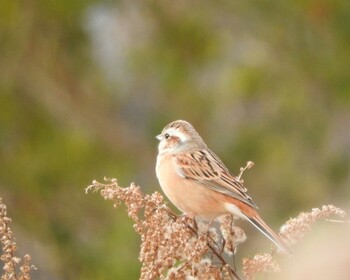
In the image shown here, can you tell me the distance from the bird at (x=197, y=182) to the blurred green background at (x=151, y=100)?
258 inches

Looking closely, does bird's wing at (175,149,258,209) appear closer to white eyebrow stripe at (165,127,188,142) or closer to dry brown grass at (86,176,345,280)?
white eyebrow stripe at (165,127,188,142)

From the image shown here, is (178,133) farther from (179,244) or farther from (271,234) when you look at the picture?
(179,244)

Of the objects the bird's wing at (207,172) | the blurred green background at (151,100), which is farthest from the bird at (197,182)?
the blurred green background at (151,100)

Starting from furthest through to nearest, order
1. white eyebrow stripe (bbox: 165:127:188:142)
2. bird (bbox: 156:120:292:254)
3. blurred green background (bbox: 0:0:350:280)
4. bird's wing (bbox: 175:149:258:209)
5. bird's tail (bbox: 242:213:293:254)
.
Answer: blurred green background (bbox: 0:0:350:280) < white eyebrow stripe (bbox: 165:127:188:142) < bird's wing (bbox: 175:149:258:209) < bird (bbox: 156:120:292:254) < bird's tail (bbox: 242:213:293:254)

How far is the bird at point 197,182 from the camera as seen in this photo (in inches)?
213

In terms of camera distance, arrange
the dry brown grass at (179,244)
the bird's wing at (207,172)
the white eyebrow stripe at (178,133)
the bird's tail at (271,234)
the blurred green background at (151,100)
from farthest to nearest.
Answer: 1. the blurred green background at (151,100)
2. the white eyebrow stripe at (178,133)
3. the bird's wing at (207,172)
4. the bird's tail at (271,234)
5. the dry brown grass at (179,244)

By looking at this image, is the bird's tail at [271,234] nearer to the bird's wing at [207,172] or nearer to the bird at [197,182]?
the bird at [197,182]

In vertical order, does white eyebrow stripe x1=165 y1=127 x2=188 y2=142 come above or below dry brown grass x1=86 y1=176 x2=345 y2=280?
above

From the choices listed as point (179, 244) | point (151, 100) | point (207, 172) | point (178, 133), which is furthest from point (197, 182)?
point (151, 100)

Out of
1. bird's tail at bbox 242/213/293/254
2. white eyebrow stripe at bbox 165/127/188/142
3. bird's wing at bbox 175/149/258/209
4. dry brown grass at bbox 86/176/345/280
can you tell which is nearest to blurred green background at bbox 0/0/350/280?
white eyebrow stripe at bbox 165/127/188/142

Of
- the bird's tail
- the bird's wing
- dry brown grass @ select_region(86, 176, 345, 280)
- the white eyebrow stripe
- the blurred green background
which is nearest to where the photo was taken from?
dry brown grass @ select_region(86, 176, 345, 280)

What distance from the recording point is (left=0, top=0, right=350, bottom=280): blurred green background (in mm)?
13086

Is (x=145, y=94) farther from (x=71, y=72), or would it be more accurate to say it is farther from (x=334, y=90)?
(x=334, y=90)

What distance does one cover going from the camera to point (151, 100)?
14547 millimetres
